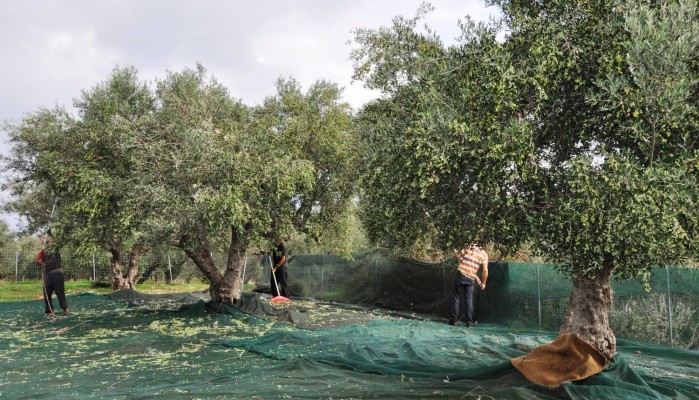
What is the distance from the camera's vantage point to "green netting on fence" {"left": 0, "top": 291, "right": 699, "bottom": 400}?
602 centimetres

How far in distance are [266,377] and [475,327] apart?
7.12 m

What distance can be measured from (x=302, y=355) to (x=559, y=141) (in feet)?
16.4

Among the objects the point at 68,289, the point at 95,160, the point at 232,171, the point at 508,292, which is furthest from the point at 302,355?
the point at 68,289

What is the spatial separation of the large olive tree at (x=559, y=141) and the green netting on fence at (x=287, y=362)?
143cm

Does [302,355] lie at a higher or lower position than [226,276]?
lower

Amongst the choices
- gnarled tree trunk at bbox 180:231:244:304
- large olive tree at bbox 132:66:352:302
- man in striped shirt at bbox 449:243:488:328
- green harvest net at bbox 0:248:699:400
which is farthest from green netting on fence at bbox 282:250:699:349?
gnarled tree trunk at bbox 180:231:244:304

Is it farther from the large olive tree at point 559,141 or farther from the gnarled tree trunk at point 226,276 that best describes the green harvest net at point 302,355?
the large olive tree at point 559,141

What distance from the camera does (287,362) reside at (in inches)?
297

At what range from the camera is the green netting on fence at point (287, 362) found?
602cm

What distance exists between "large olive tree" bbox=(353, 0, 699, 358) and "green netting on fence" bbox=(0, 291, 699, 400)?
1.43m

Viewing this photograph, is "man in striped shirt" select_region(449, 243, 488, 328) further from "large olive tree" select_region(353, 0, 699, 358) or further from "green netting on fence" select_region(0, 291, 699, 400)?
"large olive tree" select_region(353, 0, 699, 358)

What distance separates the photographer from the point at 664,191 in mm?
4797

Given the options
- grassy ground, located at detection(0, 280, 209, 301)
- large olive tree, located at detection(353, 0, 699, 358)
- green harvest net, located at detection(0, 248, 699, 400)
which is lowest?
grassy ground, located at detection(0, 280, 209, 301)

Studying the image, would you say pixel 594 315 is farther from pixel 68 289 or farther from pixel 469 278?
pixel 68 289
